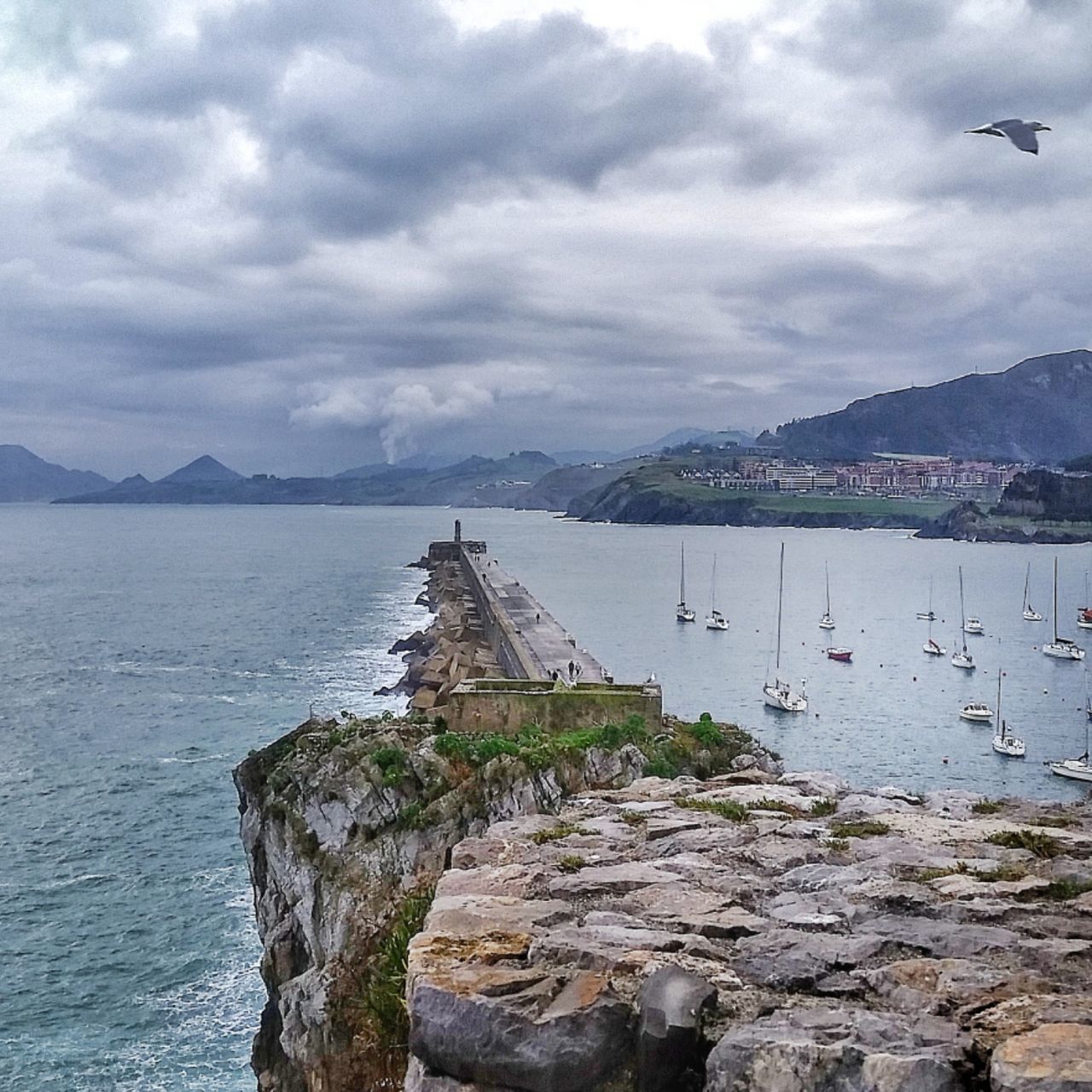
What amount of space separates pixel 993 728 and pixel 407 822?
44.9m

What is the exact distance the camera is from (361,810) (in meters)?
17.9

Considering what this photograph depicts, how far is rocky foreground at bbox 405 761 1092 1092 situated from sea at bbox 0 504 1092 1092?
59.5 feet

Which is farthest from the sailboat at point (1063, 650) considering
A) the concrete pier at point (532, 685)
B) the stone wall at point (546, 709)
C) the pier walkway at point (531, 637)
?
the stone wall at point (546, 709)

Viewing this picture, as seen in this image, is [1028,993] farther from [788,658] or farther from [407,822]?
[788,658]

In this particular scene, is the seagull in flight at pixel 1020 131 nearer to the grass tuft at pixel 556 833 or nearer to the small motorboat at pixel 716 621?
the grass tuft at pixel 556 833

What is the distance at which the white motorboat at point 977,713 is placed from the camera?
5500 centimetres

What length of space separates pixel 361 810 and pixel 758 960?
44.3ft

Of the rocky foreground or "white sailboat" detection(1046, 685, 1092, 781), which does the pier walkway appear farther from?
the rocky foreground

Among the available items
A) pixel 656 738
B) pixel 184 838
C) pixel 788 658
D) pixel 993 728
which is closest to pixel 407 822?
pixel 656 738

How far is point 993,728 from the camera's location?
5450 centimetres

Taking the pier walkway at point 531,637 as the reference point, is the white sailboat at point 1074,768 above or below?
below

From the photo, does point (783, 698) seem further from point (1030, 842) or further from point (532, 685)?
point (1030, 842)

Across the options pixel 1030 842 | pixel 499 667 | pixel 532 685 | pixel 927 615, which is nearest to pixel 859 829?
pixel 1030 842

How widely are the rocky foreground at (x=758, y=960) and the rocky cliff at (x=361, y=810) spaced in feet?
24.6
